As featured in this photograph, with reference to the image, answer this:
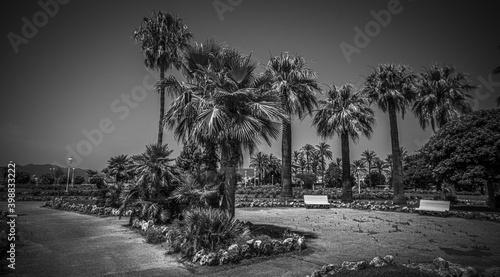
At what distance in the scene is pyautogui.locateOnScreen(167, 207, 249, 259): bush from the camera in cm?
758

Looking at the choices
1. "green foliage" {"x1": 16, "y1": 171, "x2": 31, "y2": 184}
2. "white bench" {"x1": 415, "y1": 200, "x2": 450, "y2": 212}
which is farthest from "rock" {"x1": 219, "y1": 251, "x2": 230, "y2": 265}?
"green foliage" {"x1": 16, "y1": 171, "x2": 31, "y2": 184}

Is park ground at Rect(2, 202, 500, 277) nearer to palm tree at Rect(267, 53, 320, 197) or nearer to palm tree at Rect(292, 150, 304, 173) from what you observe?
palm tree at Rect(267, 53, 320, 197)

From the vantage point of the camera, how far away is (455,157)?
19.5m

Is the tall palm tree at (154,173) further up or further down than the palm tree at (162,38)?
further down

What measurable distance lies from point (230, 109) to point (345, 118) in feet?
60.2

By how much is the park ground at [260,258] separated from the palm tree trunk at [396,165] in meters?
11.8

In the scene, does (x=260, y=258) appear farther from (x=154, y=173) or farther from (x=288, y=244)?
(x=154, y=173)

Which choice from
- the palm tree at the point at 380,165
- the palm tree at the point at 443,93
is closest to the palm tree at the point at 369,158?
the palm tree at the point at 380,165

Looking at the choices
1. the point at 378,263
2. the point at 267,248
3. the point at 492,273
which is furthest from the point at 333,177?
the point at 492,273

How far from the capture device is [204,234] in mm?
7770

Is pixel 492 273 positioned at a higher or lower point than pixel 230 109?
lower

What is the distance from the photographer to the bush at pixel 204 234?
298 inches

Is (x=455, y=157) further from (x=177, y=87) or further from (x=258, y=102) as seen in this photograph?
(x=177, y=87)

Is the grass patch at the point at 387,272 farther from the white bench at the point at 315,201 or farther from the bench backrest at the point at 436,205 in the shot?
the white bench at the point at 315,201
